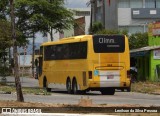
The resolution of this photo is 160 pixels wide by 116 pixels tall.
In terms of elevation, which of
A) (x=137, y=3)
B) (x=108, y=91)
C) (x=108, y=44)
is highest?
(x=137, y=3)

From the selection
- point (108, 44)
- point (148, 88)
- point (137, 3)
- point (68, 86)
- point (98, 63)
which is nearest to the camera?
point (98, 63)

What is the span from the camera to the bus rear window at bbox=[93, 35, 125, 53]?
2934 cm

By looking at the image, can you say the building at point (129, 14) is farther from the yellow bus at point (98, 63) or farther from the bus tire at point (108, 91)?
the yellow bus at point (98, 63)

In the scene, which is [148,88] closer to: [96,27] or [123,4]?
[96,27]

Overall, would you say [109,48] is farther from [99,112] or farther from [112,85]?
[99,112]

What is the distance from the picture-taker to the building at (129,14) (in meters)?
73.6

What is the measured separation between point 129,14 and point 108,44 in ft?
148

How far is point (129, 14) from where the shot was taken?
73875mm

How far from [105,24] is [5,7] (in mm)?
31578

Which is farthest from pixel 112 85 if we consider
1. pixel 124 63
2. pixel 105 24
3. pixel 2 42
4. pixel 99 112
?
pixel 105 24

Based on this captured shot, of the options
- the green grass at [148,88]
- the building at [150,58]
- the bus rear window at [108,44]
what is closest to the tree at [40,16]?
the building at [150,58]

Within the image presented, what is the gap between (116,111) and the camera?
13.2m

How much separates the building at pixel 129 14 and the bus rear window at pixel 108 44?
142 ft

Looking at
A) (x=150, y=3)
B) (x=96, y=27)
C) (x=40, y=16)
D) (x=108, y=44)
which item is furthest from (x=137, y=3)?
(x=108, y=44)
